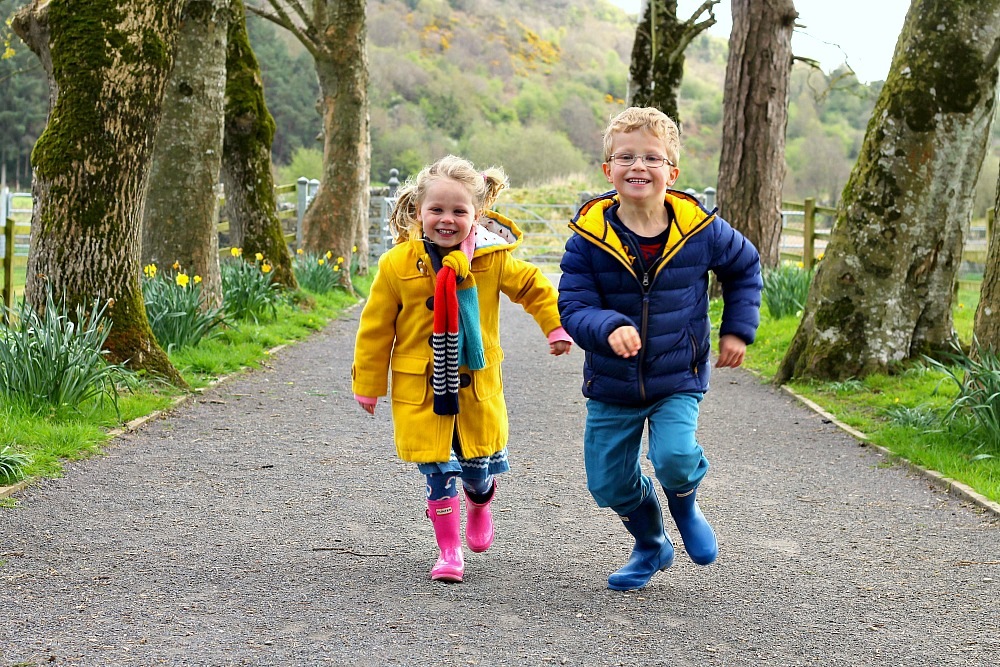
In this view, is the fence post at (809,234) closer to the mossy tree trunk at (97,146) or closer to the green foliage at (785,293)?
the green foliage at (785,293)

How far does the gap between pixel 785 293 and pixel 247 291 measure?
5742mm

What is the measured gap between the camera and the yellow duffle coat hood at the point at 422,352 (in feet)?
14.4

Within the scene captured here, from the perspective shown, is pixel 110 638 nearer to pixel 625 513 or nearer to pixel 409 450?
pixel 409 450

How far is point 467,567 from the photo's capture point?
15.3ft

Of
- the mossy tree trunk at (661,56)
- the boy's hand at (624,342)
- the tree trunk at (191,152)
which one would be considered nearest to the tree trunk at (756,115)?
the mossy tree trunk at (661,56)

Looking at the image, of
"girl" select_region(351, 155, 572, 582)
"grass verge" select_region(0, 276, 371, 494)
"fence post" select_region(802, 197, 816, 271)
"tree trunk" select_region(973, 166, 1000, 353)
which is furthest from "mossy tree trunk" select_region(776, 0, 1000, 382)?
"fence post" select_region(802, 197, 816, 271)

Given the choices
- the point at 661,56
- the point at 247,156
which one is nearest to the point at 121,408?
the point at 247,156

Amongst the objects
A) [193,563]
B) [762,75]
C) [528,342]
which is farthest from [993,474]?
[762,75]

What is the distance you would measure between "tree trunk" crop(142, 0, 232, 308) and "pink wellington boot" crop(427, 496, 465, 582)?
7140mm

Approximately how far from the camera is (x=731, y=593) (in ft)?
14.3

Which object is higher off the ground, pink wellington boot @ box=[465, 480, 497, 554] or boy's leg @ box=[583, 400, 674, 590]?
boy's leg @ box=[583, 400, 674, 590]

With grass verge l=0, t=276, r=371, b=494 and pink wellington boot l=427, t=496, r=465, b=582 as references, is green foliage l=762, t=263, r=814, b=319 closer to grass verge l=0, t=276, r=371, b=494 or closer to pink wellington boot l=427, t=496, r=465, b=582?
grass verge l=0, t=276, r=371, b=494

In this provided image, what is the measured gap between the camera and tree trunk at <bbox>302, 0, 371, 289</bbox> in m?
17.5

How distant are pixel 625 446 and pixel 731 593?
680 millimetres
